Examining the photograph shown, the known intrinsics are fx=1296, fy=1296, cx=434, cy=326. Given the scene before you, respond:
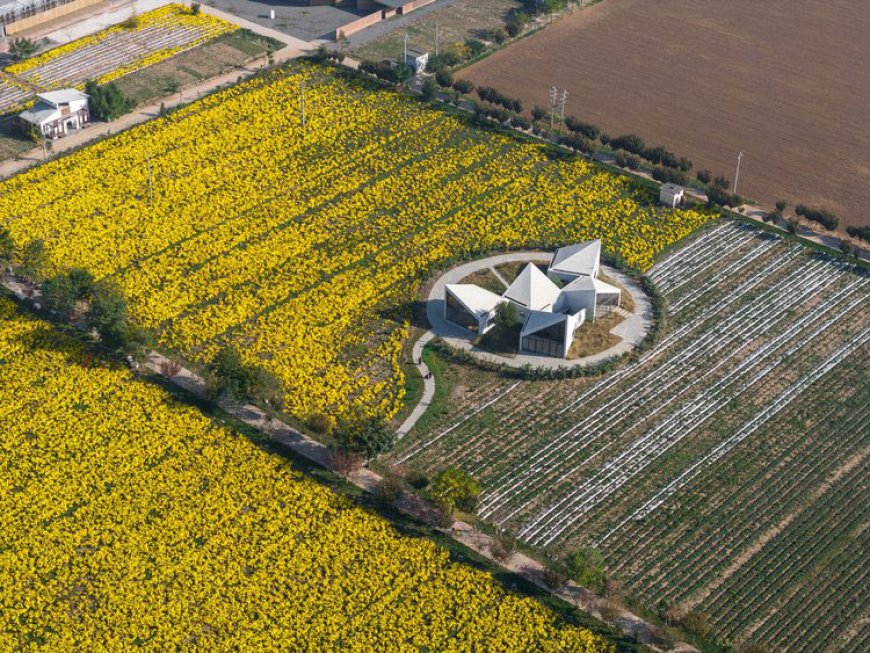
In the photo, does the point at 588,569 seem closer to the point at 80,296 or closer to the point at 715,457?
the point at 715,457

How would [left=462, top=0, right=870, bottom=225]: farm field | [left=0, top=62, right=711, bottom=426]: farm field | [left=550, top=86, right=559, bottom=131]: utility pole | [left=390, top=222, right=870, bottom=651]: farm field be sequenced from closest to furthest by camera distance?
[left=390, top=222, right=870, bottom=651]: farm field < [left=0, top=62, right=711, bottom=426]: farm field < [left=462, top=0, right=870, bottom=225]: farm field < [left=550, top=86, right=559, bottom=131]: utility pole

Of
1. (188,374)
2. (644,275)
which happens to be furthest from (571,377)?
(188,374)

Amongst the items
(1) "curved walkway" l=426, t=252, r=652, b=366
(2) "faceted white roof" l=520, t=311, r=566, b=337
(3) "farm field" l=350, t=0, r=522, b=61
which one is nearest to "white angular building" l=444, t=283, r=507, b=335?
(1) "curved walkway" l=426, t=252, r=652, b=366

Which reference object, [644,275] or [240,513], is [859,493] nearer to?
[644,275]

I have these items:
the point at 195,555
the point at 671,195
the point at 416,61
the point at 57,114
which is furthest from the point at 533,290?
the point at 57,114

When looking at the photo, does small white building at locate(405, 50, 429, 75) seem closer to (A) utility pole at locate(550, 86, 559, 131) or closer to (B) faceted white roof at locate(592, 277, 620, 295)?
(A) utility pole at locate(550, 86, 559, 131)

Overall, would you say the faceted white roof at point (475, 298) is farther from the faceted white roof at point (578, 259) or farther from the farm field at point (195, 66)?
the farm field at point (195, 66)
